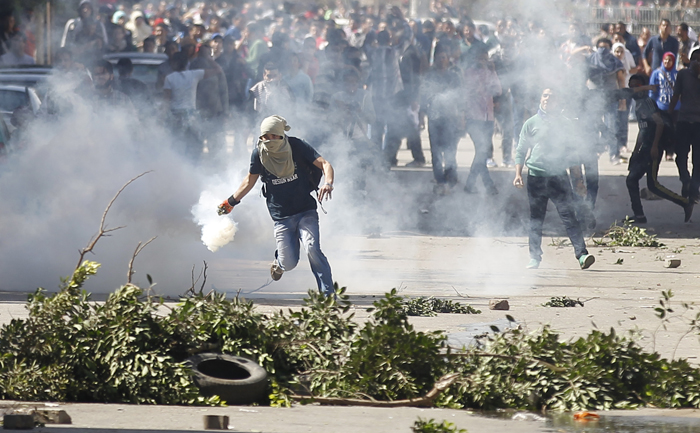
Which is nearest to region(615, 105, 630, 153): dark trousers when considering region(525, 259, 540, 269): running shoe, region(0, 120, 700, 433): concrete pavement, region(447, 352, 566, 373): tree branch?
region(0, 120, 700, 433): concrete pavement

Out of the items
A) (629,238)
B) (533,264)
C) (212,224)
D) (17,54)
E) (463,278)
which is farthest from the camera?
(17,54)

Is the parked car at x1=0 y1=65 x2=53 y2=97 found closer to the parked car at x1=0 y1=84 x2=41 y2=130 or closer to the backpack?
the parked car at x1=0 y1=84 x2=41 y2=130

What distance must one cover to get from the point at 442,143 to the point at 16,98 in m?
5.33

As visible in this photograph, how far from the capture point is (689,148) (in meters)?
12.7

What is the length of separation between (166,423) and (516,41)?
10029 millimetres

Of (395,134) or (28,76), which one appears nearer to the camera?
(28,76)

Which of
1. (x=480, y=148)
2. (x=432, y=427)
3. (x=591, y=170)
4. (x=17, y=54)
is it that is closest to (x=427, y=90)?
(x=480, y=148)

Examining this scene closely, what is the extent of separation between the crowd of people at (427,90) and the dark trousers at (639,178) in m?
0.02

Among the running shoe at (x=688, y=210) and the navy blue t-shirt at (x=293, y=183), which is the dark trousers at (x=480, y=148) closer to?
the running shoe at (x=688, y=210)

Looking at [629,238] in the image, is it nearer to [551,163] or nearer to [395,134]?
[551,163]

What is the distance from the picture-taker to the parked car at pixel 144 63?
17.4 metres

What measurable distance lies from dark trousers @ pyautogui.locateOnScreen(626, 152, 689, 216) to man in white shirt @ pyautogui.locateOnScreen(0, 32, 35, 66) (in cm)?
882

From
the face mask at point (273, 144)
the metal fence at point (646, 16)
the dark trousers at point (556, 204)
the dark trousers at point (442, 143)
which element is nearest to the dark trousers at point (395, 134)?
the dark trousers at point (442, 143)

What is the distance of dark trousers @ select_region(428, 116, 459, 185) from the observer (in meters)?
14.1
